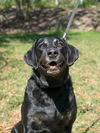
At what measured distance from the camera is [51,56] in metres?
3.87

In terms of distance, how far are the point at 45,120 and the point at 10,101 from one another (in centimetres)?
290

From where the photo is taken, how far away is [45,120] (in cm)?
408

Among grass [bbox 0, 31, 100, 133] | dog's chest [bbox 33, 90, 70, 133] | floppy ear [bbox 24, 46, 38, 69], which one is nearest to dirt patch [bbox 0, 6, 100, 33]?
grass [bbox 0, 31, 100, 133]

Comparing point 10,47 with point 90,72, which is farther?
point 10,47

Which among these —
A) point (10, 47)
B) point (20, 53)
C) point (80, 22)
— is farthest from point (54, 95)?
point (80, 22)

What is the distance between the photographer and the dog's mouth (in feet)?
12.6

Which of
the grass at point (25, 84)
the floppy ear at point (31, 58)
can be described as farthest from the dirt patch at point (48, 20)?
the floppy ear at point (31, 58)

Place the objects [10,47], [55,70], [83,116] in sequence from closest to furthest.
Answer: [55,70], [83,116], [10,47]

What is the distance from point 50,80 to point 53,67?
1.11ft

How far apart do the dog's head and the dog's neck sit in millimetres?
116

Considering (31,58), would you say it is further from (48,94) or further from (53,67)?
(48,94)

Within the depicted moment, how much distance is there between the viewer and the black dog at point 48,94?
4.05m

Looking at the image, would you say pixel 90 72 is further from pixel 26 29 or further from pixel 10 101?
pixel 26 29

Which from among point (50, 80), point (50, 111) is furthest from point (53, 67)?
point (50, 111)
